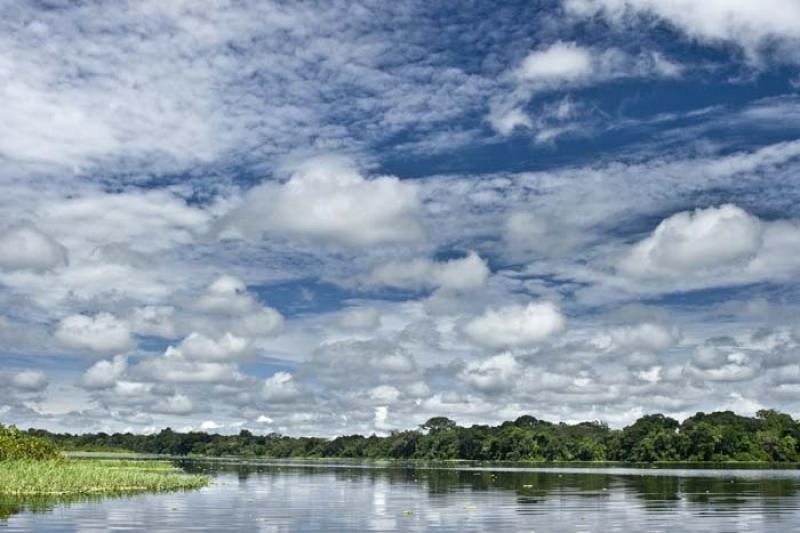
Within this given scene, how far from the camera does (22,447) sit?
303 ft

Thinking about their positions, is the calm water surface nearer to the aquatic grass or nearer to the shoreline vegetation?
the aquatic grass

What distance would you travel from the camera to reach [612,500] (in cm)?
7019

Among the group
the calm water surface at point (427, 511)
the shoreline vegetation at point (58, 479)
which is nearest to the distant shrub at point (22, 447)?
the shoreline vegetation at point (58, 479)

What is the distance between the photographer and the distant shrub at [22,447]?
8912 cm

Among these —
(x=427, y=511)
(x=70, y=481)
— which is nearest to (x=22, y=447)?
(x=70, y=481)

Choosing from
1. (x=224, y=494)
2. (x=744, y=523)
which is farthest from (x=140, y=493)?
(x=744, y=523)

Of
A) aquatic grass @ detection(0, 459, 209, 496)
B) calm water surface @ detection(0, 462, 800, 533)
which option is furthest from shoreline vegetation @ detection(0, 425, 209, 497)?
calm water surface @ detection(0, 462, 800, 533)

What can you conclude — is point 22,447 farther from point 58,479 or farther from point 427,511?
point 427,511

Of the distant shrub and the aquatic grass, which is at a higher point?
the distant shrub

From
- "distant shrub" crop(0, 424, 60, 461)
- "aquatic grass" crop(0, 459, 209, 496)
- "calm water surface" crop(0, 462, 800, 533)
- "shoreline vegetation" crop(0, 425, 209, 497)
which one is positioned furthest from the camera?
"distant shrub" crop(0, 424, 60, 461)

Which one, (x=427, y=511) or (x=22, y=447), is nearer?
(x=427, y=511)

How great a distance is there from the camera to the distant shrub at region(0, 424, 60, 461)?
89.1 metres

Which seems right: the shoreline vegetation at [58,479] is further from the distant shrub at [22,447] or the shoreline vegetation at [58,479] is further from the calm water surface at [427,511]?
the calm water surface at [427,511]

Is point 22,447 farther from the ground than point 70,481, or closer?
farther from the ground
